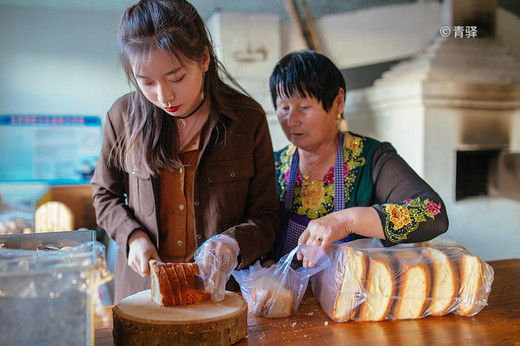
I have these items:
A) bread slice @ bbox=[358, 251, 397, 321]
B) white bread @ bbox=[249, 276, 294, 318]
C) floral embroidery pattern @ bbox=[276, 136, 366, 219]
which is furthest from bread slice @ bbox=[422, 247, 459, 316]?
floral embroidery pattern @ bbox=[276, 136, 366, 219]

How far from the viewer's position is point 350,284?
3.36ft

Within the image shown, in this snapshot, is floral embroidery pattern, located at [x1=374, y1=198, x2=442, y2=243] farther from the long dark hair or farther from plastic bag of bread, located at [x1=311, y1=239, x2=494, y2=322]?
the long dark hair

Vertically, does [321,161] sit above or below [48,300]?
above

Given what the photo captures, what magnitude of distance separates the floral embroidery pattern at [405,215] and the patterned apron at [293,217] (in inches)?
9.4

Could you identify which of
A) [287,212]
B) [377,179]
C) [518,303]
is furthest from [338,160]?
[518,303]

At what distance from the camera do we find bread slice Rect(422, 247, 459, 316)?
105cm

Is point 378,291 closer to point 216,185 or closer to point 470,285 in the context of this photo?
point 470,285

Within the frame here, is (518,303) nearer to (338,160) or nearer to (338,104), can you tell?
(338,160)

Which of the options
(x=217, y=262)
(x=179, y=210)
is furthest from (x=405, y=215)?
(x=179, y=210)

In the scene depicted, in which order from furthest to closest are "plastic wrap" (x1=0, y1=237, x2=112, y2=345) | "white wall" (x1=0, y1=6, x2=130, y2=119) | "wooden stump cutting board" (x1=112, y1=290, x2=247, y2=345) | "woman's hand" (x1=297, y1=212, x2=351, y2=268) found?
"white wall" (x1=0, y1=6, x2=130, y2=119) → "woman's hand" (x1=297, y1=212, x2=351, y2=268) → "wooden stump cutting board" (x1=112, y1=290, x2=247, y2=345) → "plastic wrap" (x1=0, y1=237, x2=112, y2=345)

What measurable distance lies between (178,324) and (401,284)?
0.53 m

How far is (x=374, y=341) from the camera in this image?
36.1 inches

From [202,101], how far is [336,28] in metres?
2.43

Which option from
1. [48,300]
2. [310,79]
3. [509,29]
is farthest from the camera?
[509,29]
